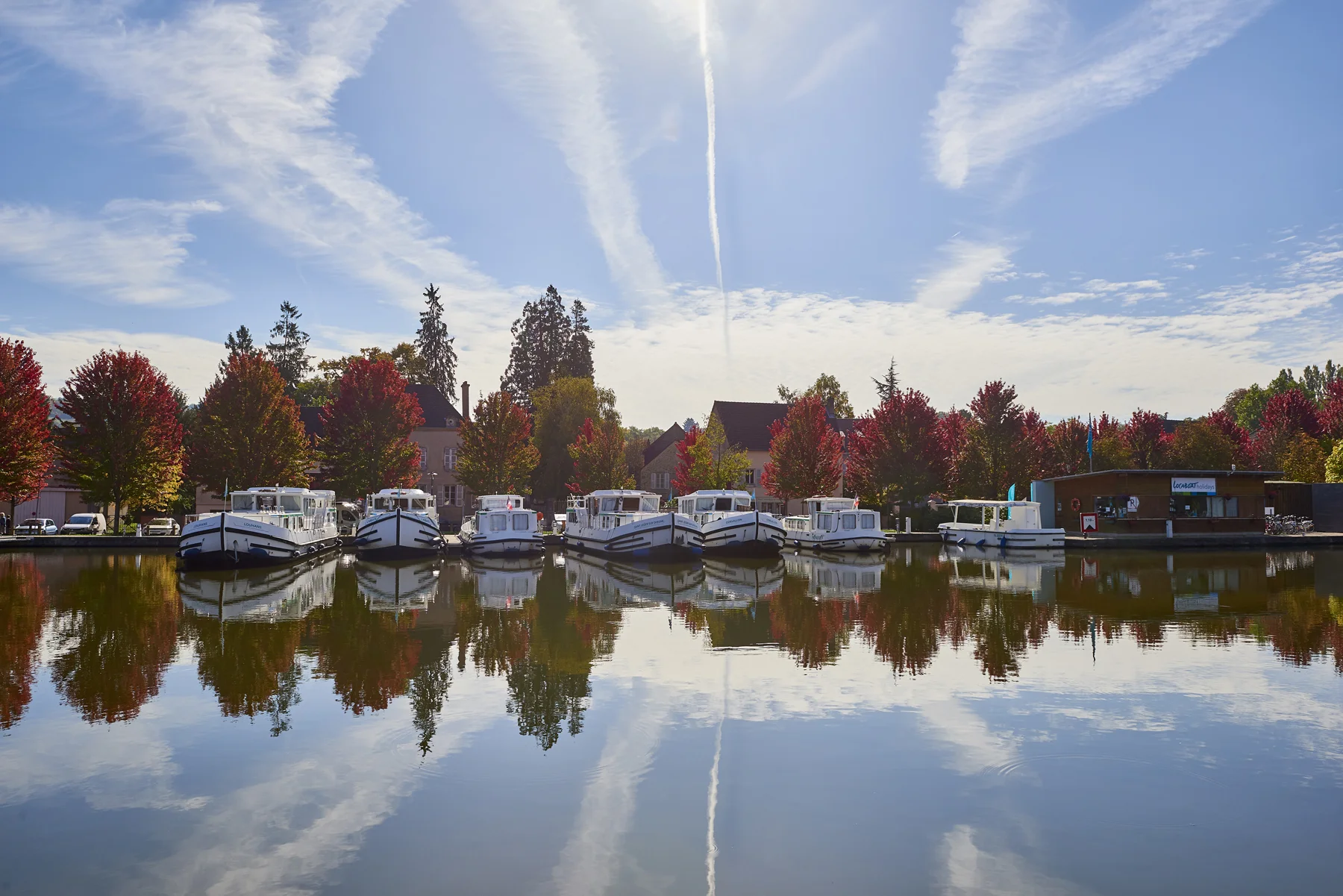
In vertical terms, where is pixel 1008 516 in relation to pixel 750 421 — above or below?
below

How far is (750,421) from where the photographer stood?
3130 inches

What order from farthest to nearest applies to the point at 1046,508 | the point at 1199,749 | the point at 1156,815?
the point at 1046,508
the point at 1199,749
the point at 1156,815

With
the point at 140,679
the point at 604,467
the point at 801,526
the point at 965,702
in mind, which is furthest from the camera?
the point at 604,467

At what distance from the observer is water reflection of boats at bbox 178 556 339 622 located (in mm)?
23438

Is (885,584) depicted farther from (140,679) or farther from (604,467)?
(604,467)

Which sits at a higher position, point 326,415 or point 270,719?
point 326,415

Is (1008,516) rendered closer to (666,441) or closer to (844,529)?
(844,529)

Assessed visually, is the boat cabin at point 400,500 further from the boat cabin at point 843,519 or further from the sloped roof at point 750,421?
the sloped roof at point 750,421

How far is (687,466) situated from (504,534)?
27049 millimetres

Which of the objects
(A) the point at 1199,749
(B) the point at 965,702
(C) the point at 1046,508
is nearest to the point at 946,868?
(A) the point at 1199,749

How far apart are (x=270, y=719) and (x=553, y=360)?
7669 centimetres

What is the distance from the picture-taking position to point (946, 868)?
26.4ft

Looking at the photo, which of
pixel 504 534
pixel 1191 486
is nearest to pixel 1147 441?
pixel 1191 486

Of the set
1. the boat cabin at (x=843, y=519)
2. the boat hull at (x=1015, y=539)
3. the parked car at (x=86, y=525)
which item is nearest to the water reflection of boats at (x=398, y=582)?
the boat cabin at (x=843, y=519)
